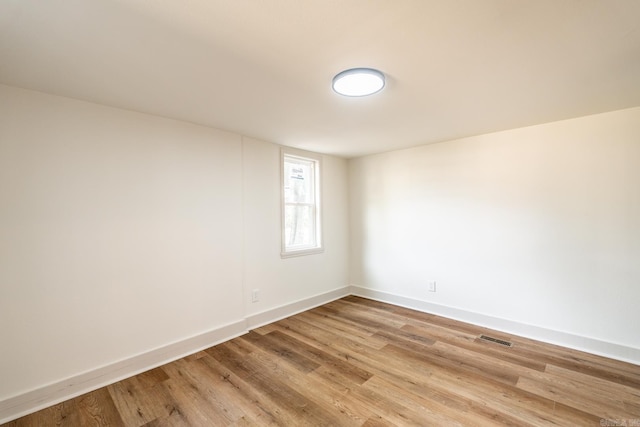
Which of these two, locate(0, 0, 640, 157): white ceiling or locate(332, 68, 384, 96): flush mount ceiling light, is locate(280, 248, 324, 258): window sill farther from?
locate(332, 68, 384, 96): flush mount ceiling light

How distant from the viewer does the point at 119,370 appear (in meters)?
2.27

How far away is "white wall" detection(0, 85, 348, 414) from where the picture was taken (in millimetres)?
1929

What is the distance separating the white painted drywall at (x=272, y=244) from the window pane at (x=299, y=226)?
193mm

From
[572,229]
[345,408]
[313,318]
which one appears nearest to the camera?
[345,408]

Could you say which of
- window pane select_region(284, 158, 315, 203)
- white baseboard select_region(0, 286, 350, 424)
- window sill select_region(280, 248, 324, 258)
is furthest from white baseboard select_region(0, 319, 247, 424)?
window pane select_region(284, 158, 315, 203)

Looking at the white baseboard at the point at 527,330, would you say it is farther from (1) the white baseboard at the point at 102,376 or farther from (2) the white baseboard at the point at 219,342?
(1) the white baseboard at the point at 102,376

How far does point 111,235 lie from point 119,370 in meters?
1.13

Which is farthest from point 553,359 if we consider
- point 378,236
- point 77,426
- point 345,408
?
point 77,426

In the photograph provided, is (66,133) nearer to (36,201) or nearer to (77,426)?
(36,201)

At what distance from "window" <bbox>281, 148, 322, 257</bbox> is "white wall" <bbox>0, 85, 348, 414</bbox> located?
0.54m

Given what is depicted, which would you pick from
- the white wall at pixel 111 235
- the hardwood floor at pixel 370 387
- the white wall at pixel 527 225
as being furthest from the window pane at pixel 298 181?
the hardwood floor at pixel 370 387

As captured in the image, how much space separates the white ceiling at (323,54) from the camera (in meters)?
1.25

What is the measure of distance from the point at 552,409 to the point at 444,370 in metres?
0.71

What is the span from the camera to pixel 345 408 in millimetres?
1896
